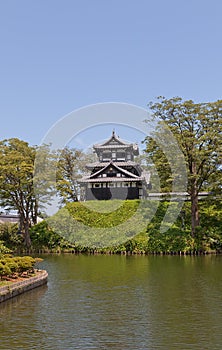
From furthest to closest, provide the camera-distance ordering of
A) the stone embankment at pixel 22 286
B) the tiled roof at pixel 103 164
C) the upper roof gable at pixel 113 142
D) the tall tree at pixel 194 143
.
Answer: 1. the upper roof gable at pixel 113 142
2. the tiled roof at pixel 103 164
3. the tall tree at pixel 194 143
4. the stone embankment at pixel 22 286

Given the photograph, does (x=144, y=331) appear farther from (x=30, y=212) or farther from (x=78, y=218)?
(x=30, y=212)

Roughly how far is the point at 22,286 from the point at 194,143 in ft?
90.9

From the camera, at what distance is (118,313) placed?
1526 centimetres

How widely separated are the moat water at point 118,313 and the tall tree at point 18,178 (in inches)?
907

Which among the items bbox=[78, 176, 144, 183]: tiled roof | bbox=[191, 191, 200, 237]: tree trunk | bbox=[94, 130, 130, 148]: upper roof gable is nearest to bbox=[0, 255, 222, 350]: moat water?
bbox=[191, 191, 200, 237]: tree trunk

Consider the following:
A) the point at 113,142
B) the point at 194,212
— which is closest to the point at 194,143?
the point at 194,212

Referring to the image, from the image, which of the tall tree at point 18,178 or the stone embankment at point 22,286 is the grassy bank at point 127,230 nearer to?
the tall tree at point 18,178

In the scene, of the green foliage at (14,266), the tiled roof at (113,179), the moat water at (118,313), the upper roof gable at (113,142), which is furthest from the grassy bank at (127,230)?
the green foliage at (14,266)


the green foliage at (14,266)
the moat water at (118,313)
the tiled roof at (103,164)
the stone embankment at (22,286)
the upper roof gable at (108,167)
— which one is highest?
the tiled roof at (103,164)

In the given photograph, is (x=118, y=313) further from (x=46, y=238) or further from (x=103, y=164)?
(x=103, y=164)

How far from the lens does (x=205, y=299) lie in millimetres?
17672

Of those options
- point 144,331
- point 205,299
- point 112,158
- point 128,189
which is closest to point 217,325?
point 144,331

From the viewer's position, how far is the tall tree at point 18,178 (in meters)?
46.1

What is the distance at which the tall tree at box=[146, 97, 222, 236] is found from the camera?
42.1m
